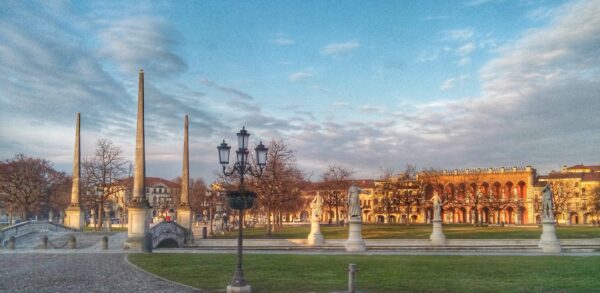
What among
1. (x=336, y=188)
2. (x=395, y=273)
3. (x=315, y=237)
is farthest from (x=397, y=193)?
(x=395, y=273)

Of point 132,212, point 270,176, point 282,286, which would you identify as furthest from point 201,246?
point 282,286

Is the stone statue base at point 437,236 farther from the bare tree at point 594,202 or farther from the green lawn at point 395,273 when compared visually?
→ the bare tree at point 594,202

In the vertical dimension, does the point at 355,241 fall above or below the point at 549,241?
above

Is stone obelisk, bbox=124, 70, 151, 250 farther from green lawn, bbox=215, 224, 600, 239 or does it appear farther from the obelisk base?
green lawn, bbox=215, 224, 600, 239

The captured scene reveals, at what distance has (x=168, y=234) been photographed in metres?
38.6

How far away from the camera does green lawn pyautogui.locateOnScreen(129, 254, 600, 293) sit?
53.7 feet

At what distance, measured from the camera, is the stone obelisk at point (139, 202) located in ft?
105

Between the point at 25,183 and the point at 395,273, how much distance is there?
56019mm

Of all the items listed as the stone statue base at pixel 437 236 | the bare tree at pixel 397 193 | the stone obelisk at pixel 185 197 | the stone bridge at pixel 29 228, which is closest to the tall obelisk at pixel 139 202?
the stone obelisk at pixel 185 197

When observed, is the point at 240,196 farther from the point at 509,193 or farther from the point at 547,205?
the point at 509,193

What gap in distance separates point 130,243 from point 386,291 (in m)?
→ 20.3

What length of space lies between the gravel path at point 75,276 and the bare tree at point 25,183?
126 feet

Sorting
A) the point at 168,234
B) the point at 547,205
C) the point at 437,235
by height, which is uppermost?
the point at 547,205

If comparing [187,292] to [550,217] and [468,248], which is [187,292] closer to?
[468,248]
